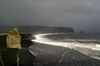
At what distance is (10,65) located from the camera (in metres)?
9.30

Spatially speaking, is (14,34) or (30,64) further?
(14,34)

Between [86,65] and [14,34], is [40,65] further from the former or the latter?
[14,34]

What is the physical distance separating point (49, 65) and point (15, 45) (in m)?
9.09

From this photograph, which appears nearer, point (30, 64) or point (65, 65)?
point (30, 64)

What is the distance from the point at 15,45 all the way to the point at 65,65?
1003 centimetres

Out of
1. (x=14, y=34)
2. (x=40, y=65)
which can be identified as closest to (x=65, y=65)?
(x=40, y=65)

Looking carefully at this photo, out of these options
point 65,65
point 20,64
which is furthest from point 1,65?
point 65,65

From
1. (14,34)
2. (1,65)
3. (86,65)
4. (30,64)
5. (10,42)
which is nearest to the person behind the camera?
(1,65)

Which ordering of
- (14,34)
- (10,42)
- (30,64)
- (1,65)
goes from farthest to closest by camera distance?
(14,34)
(10,42)
(30,64)
(1,65)

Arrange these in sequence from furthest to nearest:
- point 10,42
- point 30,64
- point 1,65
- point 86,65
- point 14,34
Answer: point 14,34, point 10,42, point 86,65, point 30,64, point 1,65

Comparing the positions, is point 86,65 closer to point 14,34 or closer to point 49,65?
point 49,65

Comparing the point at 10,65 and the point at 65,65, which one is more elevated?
the point at 10,65

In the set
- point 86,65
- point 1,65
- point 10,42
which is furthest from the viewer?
point 10,42

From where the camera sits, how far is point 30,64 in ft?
32.7
